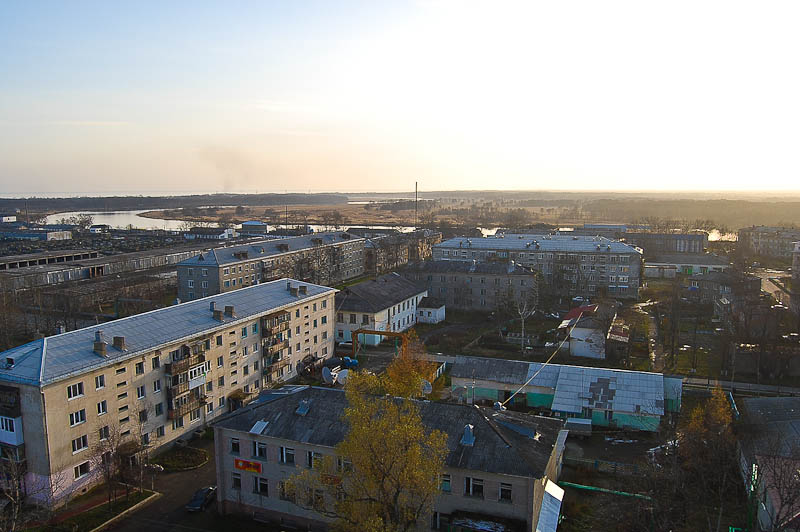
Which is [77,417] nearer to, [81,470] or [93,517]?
[81,470]

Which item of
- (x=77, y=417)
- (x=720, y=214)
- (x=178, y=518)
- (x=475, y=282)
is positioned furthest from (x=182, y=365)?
(x=720, y=214)

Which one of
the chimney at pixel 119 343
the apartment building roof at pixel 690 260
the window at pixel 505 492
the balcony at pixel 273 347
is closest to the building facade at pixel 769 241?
the apartment building roof at pixel 690 260

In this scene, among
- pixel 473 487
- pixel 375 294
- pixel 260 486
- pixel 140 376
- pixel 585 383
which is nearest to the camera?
pixel 473 487

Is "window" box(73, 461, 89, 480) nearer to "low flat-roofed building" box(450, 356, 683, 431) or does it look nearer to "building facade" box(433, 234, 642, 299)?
"low flat-roofed building" box(450, 356, 683, 431)

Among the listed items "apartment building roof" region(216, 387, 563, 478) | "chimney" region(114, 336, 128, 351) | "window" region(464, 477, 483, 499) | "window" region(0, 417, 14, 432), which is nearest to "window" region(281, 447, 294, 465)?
"apartment building roof" region(216, 387, 563, 478)

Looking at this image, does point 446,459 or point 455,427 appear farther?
point 455,427

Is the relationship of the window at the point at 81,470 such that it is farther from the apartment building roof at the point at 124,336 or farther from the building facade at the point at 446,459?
the building facade at the point at 446,459

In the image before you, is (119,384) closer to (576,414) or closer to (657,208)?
(576,414)

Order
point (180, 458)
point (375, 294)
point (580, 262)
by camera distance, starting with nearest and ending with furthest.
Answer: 1. point (180, 458)
2. point (375, 294)
3. point (580, 262)
